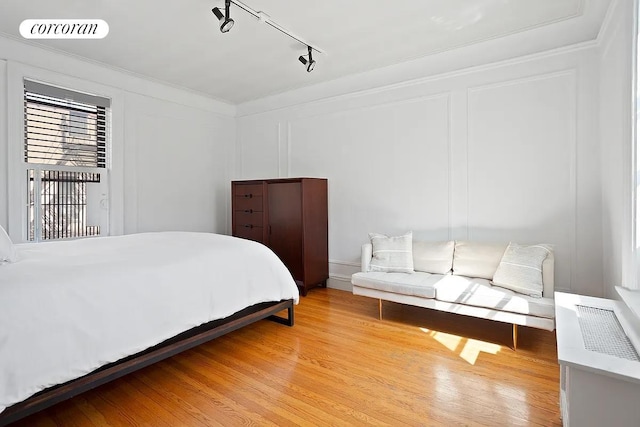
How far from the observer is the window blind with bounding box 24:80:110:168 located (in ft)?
11.5

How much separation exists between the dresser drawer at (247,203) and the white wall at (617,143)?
354 cm

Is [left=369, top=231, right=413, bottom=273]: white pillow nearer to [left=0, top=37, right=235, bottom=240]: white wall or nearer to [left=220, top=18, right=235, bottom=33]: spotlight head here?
[left=220, top=18, right=235, bottom=33]: spotlight head

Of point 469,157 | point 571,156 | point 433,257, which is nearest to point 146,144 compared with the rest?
point 433,257

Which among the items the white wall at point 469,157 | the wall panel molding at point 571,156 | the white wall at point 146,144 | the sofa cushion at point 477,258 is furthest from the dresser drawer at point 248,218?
the wall panel molding at point 571,156

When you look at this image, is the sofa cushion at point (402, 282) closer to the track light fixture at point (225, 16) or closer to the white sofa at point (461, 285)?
the white sofa at point (461, 285)

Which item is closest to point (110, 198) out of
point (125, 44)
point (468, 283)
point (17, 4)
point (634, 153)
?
point (125, 44)

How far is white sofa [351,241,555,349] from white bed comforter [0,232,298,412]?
1129mm

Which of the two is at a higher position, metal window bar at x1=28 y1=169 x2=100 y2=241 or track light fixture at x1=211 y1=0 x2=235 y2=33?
track light fixture at x1=211 y1=0 x2=235 y2=33

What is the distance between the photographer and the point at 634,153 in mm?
1984

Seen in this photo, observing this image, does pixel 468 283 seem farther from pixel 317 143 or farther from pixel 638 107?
pixel 317 143

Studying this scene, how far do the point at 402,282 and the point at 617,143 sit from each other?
74.7 inches

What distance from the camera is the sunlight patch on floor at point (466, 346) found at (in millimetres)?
2543

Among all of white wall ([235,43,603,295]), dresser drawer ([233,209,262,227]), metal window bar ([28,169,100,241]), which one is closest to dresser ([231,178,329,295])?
dresser drawer ([233,209,262,227])

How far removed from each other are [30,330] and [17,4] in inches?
106
